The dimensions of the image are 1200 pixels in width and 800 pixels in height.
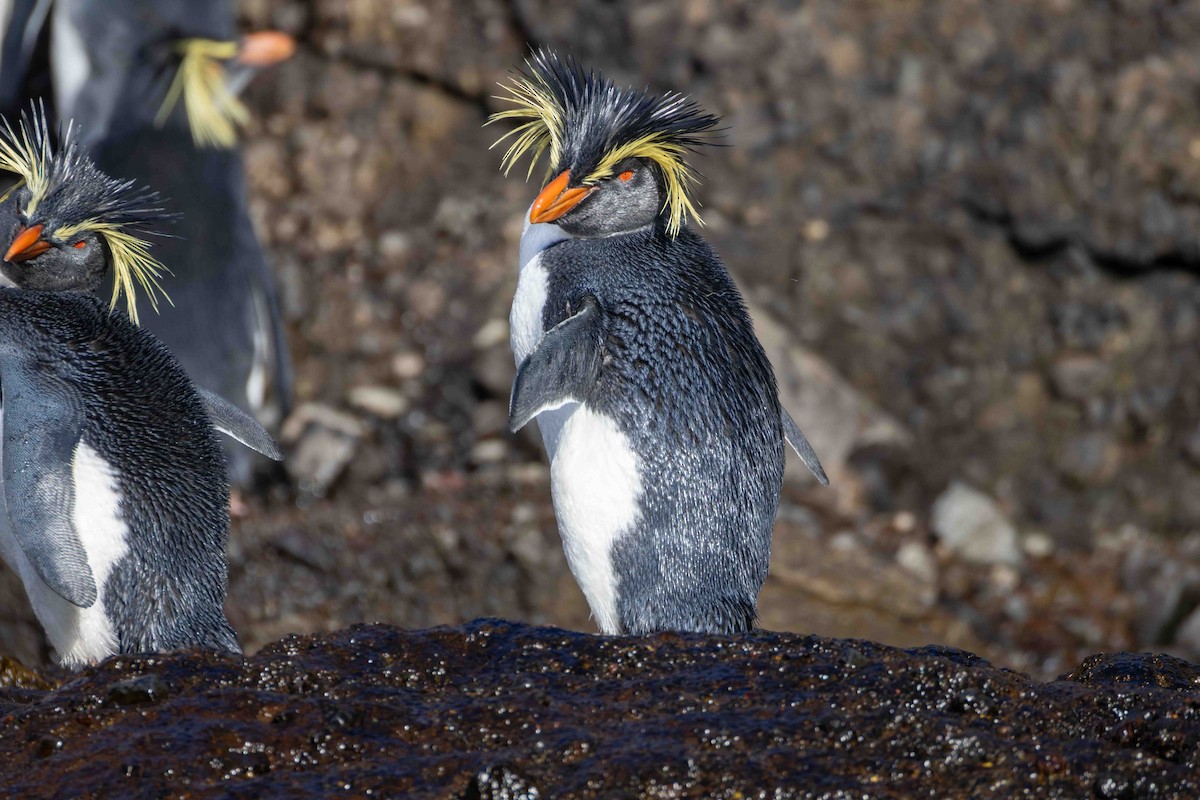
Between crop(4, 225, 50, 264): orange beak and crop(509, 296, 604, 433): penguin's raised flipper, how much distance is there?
91cm

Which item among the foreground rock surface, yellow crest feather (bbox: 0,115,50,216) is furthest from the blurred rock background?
the foreground rock surface

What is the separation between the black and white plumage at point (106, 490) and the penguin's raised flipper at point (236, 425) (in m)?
0.23

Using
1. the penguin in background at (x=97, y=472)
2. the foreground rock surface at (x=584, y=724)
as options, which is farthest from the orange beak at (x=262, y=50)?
the foreground rock surface at (x=584, y=724)

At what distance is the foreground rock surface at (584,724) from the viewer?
59.5 inches

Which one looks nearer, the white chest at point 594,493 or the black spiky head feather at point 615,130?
the white chest at point 594,493

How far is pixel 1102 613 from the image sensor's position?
17.5 ft

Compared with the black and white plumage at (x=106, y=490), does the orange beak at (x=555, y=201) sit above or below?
above

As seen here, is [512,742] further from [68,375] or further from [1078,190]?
[1078,190]

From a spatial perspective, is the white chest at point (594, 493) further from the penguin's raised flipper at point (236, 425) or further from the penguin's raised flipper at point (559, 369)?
the penguin's raised flipper at point (236, 425)

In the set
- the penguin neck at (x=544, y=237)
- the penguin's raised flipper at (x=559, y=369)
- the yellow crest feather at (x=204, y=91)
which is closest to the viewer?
the penguin's raised flipper at (x=559, y=369)

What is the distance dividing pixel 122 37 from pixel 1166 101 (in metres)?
4.08

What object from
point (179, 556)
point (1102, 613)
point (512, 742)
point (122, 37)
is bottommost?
point (512, 742)

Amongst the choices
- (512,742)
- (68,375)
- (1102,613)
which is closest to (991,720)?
(512,742)

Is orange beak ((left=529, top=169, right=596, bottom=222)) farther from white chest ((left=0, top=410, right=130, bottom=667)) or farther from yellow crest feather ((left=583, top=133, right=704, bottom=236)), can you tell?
white chest ((left=0, top=410, right=130, bottom=667))
